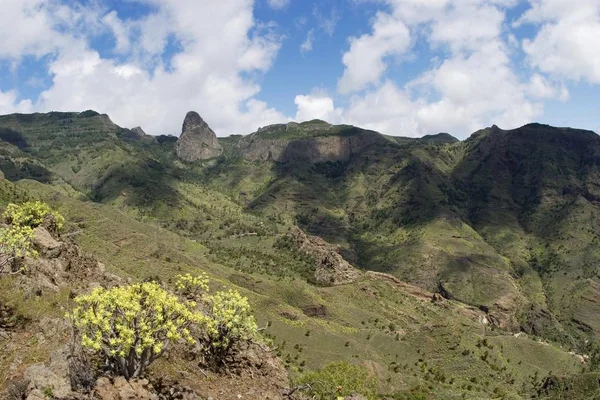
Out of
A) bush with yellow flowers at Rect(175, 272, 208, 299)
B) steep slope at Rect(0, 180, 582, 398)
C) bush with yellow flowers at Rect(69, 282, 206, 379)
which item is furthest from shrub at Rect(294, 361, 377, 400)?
steep slope at Rect(0, 180, 582, 398)

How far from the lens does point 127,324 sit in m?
23.8

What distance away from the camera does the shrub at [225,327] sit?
31.9 meters

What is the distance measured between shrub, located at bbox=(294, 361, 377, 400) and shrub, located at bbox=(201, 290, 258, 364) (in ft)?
22.3

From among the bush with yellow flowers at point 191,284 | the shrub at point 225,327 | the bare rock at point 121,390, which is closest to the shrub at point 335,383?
the shrub at point 225,327

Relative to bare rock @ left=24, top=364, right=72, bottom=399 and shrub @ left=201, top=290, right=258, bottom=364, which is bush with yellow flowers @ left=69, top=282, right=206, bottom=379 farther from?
shrub @ left=201, top=290, right=258, bottom=364

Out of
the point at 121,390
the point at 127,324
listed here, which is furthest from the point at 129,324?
the point at 121,390

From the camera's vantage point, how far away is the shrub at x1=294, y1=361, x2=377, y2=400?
1411 inches

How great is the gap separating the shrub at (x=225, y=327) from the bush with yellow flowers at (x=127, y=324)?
640 cm

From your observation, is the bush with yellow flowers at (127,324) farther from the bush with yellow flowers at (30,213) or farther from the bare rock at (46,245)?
the bush with yellow flowers at (30,213)

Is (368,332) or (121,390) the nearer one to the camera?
(121,390)

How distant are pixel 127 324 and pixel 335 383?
21127 millimetres

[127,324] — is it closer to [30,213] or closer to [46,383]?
[46,383]

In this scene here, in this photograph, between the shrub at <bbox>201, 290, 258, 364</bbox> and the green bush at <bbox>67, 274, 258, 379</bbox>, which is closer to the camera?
the green bush at <bbox>67, 274, 258, 379</bbox>

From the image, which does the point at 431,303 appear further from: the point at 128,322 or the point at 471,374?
the point at 128,322
